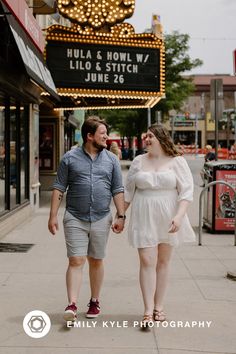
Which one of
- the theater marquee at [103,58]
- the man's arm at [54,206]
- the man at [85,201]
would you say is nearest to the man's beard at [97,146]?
the man at [85,201]

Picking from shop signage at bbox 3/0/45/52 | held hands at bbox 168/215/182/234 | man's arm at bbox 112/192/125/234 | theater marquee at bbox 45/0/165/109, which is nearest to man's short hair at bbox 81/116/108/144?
man's arm at bbox 112/192/125/234

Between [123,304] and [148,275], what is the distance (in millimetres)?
873

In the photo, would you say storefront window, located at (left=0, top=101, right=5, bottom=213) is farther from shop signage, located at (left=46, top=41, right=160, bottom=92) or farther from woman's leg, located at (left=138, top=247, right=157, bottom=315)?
woman's leg, located at (left=138, top=247, right=157, bottom=315)


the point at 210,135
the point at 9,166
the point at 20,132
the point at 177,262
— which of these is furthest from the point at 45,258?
the point at 210,135

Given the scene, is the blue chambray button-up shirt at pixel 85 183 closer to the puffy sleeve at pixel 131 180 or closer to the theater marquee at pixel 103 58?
the puffy sleeve at pixel 131 180

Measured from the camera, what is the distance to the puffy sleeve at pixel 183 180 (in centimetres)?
510

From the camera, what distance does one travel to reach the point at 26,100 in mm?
12609

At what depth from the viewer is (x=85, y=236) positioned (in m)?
5.15

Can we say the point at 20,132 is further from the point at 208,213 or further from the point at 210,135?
the point at 210,135

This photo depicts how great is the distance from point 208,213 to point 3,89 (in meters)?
4.16

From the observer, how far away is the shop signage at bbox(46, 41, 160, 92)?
44.2ft

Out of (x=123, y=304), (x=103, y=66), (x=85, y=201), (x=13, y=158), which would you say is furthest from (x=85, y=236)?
(x=103, y=66)

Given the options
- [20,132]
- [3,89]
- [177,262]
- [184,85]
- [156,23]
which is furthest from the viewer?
[184,85]

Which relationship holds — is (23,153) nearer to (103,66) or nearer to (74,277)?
(103,66)
